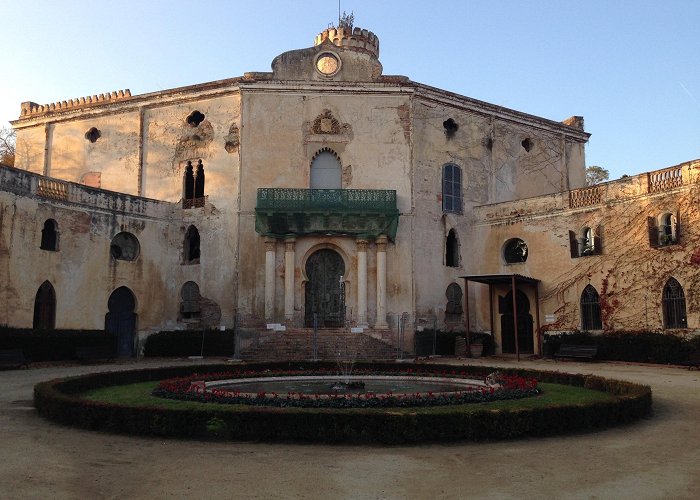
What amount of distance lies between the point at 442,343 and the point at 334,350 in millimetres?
6442

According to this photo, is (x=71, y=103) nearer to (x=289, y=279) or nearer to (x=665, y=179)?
(x=289, y=279)

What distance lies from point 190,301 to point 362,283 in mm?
9395

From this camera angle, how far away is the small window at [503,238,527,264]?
3412 centimetres

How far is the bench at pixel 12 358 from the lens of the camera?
2311 centimetres

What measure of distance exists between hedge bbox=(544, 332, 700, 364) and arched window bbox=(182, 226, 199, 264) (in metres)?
19.5

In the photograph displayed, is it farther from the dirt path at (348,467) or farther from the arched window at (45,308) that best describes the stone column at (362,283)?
Result: the dirt path at (348,467)

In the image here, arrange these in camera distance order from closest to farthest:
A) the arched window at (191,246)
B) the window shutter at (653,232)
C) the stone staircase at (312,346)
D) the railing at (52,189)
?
the window shutter at (653,232) < the railing at (52,189) < the stone staircase at (312,346) < the arched window at (191,246)

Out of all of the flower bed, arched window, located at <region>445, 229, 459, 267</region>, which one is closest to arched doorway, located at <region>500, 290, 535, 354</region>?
arched window, located at <region>445, 229, 459, 267</region>

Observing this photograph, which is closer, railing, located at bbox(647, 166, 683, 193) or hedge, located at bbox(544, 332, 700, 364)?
hedge, located at bbox(544, 332, 700, 364)

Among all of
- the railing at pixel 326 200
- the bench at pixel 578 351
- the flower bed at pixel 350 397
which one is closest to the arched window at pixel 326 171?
the railing at pixel 326 200

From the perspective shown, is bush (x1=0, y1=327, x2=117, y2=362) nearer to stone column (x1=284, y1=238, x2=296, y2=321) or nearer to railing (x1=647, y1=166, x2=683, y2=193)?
stone column (x1=284, y1=238, x2=296, y2=321)

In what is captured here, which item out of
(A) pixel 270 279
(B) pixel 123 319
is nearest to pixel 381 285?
(A) pixel 270 279

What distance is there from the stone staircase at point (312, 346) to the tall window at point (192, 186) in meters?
8.86

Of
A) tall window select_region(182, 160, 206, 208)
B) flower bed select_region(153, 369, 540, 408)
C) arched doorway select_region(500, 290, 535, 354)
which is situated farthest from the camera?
tall window select_region(182, 160, 206, 208)
